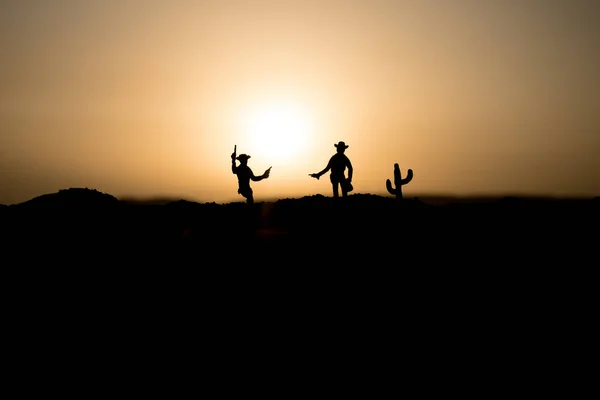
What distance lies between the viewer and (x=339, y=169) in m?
19.4

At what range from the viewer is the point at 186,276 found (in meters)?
12.2

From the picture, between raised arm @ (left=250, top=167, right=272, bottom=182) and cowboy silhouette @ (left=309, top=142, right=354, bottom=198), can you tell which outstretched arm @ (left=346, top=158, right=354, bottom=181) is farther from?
raised arm @ (left=250, top=167, right=272, bottom=182)

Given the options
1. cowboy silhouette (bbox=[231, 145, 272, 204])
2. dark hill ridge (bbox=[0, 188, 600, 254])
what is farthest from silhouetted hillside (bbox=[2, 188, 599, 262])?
cowboy silhouette (bbox=[231, 145, 272, 204])

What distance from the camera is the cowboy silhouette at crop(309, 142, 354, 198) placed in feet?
63.6

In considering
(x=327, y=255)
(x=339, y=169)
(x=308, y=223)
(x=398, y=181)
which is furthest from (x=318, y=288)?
(x=398, y=181)

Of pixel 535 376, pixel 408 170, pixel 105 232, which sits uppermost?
pixel 408 170

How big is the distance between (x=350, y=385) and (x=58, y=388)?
5212mm

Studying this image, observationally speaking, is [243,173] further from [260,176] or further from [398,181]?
[398,181]

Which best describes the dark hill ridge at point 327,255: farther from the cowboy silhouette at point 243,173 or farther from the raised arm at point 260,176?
the raised arm at point 260,176

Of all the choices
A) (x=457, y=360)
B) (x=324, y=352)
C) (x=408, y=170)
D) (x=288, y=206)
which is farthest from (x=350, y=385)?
(x=408, y=170)

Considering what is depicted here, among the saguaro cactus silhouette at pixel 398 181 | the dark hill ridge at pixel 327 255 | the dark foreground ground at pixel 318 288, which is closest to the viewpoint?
the dark foreground ground at pixel 318 288

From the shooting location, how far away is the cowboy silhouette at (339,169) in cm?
1938

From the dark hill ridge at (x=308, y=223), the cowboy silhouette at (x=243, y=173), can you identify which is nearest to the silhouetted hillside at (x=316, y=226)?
the dark hill ridge at (x=308, y=223)

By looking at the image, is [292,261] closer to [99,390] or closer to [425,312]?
[425,312]
